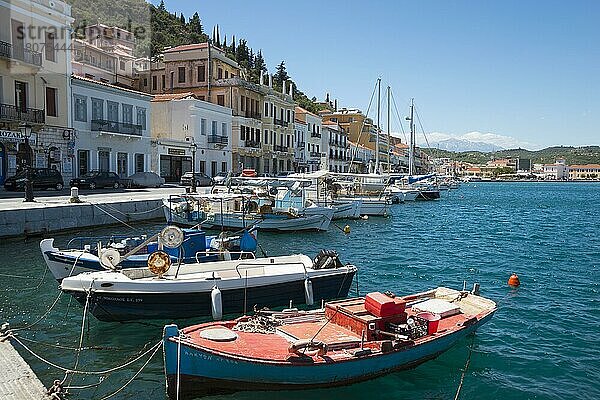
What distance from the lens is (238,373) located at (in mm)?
8281

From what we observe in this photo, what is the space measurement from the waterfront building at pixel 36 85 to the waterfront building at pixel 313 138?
4263cm

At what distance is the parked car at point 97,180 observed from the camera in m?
35.6

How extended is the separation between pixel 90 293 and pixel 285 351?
209 inches

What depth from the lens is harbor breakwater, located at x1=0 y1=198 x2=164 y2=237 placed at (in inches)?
854

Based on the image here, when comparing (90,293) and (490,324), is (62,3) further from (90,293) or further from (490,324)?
(490,324)

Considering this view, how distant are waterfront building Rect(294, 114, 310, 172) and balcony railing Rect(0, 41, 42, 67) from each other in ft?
137

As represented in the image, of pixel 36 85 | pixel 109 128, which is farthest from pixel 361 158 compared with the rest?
pixel 36 85

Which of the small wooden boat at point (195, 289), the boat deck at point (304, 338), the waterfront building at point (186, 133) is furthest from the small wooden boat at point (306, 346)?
the waterfront building at point (186, 133)

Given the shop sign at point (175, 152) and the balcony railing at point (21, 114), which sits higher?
the balcony railing at point (21, 114)

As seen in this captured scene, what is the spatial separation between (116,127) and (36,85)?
7306 mm

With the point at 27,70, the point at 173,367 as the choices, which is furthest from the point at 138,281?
the point at 27,70

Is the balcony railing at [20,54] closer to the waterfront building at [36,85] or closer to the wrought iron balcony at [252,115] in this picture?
the waterfront building at [36,85]

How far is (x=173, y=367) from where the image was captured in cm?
830

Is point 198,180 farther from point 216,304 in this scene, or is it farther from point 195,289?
point 216,304
